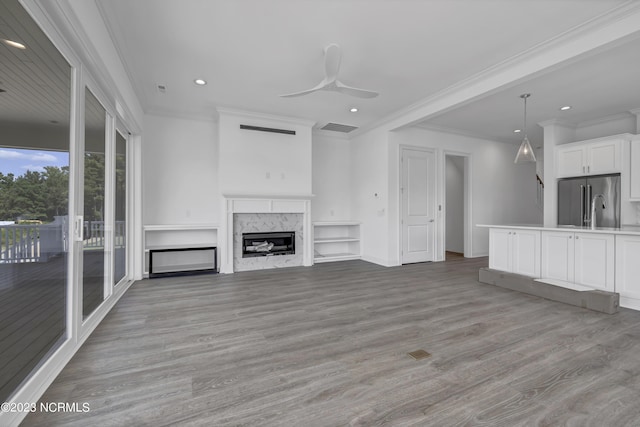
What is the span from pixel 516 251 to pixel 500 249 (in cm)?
25

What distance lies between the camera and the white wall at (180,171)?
206 inches

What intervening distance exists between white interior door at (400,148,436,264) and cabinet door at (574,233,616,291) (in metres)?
2.74

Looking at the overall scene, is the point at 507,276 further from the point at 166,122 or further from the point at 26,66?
the point at 166,122

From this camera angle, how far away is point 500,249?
4668 millimetres

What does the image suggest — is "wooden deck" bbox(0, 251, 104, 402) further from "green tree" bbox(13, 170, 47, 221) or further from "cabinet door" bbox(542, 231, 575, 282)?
"cabinet door" bbox(542, 231, 575, 282)

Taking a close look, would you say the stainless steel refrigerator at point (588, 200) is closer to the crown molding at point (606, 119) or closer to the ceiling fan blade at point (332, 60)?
the crown molding at point (606, 119)

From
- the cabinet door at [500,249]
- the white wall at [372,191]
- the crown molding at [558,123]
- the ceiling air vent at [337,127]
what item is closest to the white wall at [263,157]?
the ceiling air vent at [337,127]

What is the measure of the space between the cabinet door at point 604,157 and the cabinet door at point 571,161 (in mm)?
101

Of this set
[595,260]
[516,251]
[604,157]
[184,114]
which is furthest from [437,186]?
[184,114]

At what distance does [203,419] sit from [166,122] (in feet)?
17.1

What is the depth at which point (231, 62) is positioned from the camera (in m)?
3.55

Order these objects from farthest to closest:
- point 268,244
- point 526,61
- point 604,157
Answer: point 268,244 → point 604,157 → point 526,61

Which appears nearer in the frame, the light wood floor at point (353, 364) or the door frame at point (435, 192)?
the light wood floor at point (353, 364)

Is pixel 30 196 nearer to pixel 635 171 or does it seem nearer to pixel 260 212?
pixel 260 212
